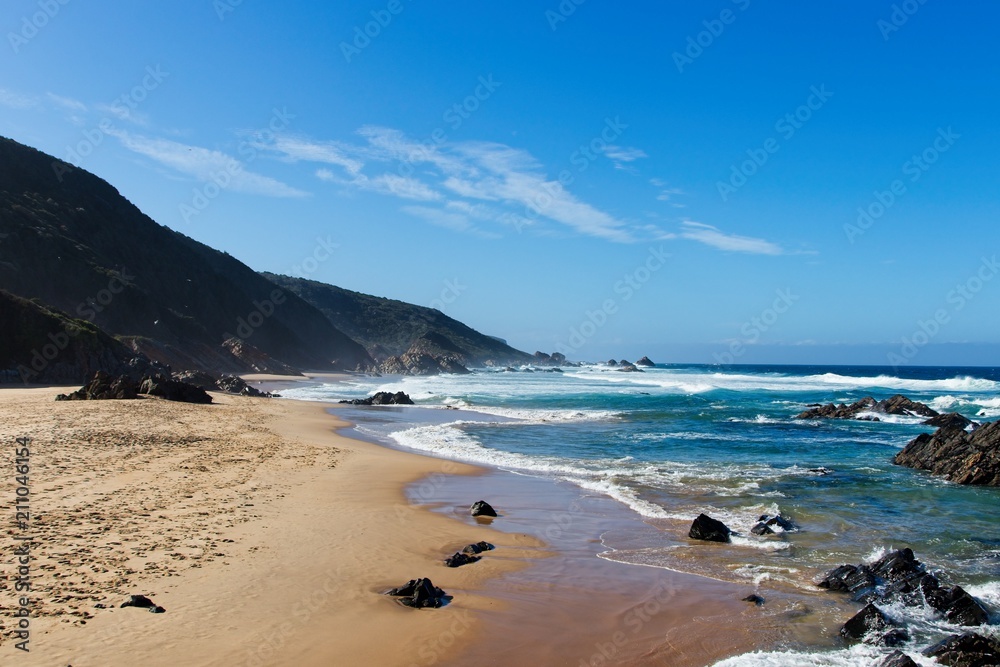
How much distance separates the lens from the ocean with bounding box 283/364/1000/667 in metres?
8.80

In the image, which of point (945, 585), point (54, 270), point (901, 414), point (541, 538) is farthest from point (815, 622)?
point (54, 270)

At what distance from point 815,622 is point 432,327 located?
147926 mm

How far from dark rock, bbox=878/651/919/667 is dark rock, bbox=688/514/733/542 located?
393 cm

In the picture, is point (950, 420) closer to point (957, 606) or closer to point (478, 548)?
point (957, 606)

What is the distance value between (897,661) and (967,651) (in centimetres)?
81

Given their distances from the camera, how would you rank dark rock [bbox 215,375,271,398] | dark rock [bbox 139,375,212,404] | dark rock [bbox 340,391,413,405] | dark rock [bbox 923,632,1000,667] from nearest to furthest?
dark rock [bbox 923,632,1000,667]
dark rock [bbox 139,375,212,404]
dark rock [bbox 215,375,271,398]
dark rock [bbox 340,391,413,405]

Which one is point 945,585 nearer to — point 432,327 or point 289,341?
point 289,341

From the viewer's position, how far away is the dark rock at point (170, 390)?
2614cm

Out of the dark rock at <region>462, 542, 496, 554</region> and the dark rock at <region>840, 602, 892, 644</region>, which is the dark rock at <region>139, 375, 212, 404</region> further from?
the dark rock at <region>840, 602, 892, 644</region>

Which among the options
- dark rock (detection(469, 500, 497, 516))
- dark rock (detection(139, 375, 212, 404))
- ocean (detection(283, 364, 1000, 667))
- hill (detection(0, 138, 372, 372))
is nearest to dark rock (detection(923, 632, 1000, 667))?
ocean (detection(283, 364, 1000, 667))

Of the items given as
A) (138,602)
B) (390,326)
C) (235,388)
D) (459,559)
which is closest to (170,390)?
(235,388)

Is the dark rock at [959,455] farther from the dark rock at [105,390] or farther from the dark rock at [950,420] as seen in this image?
the dark rock at [105,390]

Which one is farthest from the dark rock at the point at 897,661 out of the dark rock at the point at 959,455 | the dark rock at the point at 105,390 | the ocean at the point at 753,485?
the dark rock at the point at 105,390

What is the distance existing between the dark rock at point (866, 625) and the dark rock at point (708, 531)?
3.20m
